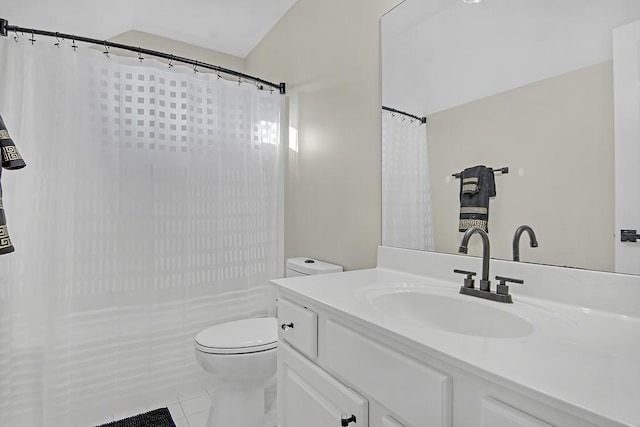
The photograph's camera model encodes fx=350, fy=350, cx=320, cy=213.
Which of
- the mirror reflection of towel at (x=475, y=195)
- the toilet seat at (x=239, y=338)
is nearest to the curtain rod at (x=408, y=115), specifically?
the mirror reflection of towel at (x=475, y=195)

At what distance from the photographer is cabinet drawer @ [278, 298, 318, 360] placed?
43.1 inches

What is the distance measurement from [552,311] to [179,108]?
1984mm

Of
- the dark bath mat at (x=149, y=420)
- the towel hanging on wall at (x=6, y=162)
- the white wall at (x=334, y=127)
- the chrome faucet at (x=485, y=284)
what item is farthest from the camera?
the dark bath mat at (x=149, y=420)

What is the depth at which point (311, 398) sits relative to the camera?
109 cm

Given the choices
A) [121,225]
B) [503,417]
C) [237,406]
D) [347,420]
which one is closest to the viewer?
[503,417]

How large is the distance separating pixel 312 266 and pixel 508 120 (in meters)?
1.16

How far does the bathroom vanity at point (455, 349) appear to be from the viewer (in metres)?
0.55

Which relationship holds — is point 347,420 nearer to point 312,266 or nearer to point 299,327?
point 299,327

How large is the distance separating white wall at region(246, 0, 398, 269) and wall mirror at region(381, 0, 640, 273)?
97 millimetres

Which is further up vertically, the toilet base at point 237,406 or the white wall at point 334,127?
the white wall at point 334,127

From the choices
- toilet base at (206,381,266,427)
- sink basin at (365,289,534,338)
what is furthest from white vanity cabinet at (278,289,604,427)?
toilet base at (206,381,266,427)

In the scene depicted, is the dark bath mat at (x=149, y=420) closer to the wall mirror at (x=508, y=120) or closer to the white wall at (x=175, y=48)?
the wall mirror at (x=508, y=120)

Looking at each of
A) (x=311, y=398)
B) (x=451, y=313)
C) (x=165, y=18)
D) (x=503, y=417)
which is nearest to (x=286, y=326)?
(x=311, y=398)

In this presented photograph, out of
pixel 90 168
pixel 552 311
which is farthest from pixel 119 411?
pixel 552 311
